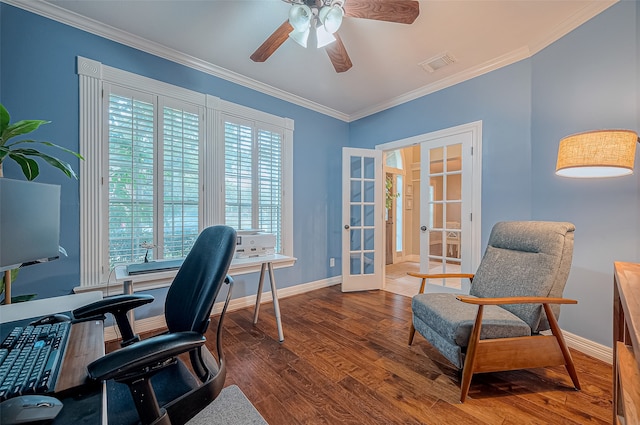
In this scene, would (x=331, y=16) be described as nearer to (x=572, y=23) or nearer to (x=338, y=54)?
(x=338, y=54)

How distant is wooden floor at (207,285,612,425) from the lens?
1385 millimetres

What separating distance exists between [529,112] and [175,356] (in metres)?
3.22

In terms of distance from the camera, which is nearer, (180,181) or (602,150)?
(602,150)

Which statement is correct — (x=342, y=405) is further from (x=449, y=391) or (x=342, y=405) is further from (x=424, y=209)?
(x=424, y=209)

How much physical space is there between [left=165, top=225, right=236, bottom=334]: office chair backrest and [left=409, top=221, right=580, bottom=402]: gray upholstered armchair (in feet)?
4.44

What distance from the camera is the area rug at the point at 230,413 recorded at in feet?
4.42

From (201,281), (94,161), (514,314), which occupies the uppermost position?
(94,161)

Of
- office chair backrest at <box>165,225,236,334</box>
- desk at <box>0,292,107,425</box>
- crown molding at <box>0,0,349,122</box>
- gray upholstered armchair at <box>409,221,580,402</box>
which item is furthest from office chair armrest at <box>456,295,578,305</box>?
crown molding at <box>0,0,349,122</box>

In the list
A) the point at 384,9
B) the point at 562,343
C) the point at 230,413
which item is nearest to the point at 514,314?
the point at 562,343

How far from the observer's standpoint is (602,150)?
1387 millimetres

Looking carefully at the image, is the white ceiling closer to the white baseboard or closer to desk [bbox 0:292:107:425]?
desk [bbox 0:292:107:425]

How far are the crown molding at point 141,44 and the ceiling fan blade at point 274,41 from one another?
85cm

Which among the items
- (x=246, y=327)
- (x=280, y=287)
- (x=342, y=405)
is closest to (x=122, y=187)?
(x=246, y=327)

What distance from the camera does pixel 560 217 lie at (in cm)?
212
